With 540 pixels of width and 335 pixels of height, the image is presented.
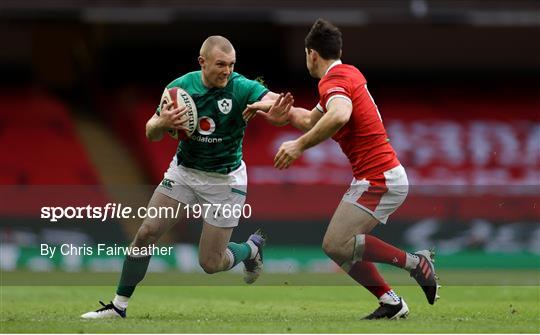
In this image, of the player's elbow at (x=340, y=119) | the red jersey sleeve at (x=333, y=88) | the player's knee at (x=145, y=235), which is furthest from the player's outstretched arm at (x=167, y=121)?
the player's elbow at (x=340, y=119)

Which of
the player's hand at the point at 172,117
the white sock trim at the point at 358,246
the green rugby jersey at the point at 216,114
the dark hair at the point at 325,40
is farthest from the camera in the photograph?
the green rugby jersey at the point at 216,114

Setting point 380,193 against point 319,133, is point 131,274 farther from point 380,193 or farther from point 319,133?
point 380,193

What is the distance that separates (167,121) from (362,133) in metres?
1.54

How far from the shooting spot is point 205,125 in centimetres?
871

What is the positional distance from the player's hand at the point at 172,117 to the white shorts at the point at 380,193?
143 cm

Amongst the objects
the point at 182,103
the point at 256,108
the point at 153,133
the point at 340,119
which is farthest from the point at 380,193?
the point at 153,133

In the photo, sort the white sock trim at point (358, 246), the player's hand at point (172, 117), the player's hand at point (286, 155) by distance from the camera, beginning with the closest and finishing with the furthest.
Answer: the player's hand at point (286, 155) → the player's hand at point (172, 117) → the white sock trim at point (358, 246)

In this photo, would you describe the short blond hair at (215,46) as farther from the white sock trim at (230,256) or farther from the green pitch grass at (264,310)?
the green pitch grass at (264,310)

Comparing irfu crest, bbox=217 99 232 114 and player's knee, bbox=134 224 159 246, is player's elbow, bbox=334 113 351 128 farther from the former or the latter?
player's knee, bbox=134 224 159 246

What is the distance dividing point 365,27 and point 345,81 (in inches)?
514

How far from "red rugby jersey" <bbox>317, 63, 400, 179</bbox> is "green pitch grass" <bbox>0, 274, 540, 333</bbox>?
48.6 inches

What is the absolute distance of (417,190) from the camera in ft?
40.2

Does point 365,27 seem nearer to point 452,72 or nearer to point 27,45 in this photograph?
point 452,72

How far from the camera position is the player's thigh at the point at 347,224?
838 centimetres
